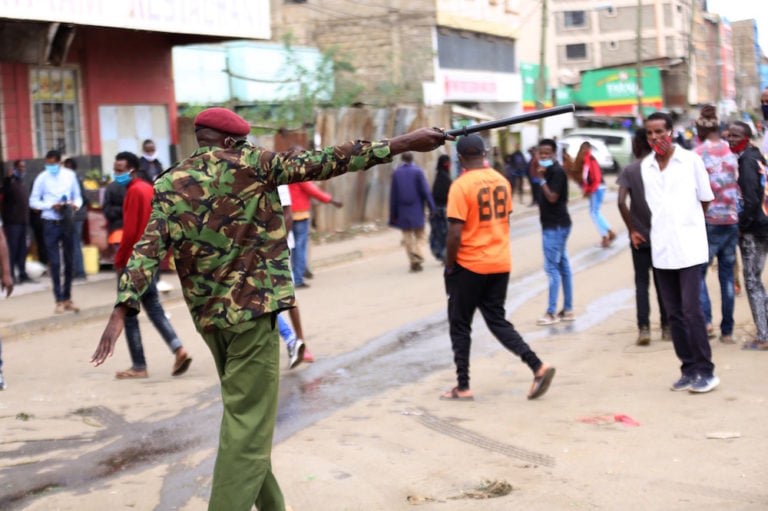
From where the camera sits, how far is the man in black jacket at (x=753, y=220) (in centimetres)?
824

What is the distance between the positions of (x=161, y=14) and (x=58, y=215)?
5580 mm

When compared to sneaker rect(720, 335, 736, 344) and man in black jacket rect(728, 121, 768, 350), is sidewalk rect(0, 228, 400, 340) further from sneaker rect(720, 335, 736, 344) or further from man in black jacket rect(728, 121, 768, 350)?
man in black jacket rect(728, 121, 768, 350)

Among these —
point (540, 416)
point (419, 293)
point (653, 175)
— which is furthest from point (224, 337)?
point (419, 293)

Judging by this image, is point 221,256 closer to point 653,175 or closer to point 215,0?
point 653,175

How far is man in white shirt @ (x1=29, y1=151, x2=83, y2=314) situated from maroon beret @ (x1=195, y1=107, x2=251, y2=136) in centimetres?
818

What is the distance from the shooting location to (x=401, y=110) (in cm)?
2367

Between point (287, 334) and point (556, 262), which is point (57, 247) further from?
point (556, 262)

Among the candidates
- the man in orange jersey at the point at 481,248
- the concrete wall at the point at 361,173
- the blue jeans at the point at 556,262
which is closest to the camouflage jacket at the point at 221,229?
the man in orange jersey at the point at 481,248

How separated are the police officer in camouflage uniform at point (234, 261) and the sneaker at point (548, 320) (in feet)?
21.0

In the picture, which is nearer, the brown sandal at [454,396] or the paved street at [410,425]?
the paved street at [410,425]

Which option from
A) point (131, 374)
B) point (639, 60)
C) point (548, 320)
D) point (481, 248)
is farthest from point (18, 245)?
A: point (639, 60)

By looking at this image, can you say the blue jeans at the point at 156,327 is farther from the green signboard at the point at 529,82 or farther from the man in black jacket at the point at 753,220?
the green signboard at the point at 529,82

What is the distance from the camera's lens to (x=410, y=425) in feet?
22.3

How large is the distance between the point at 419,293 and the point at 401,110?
1109 cm
